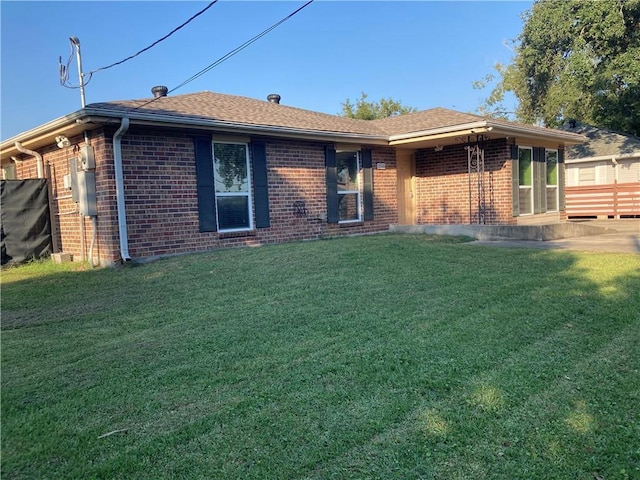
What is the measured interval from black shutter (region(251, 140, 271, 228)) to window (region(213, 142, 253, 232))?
146 millimetres

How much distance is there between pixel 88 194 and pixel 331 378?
22.2 feet

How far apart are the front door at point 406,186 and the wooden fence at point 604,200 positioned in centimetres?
887

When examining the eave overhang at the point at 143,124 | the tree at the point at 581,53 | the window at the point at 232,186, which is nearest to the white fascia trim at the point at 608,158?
the tree at the point at 581,53

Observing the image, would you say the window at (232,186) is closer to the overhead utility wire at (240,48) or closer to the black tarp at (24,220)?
the overhead utility wire at (240,48)

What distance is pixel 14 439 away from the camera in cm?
254

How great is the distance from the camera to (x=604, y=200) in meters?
18.8

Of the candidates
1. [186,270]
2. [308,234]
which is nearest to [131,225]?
[186,270]

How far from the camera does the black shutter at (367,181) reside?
12.0 metres

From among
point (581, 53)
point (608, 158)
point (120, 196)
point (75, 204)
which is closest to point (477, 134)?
point (581, 53)

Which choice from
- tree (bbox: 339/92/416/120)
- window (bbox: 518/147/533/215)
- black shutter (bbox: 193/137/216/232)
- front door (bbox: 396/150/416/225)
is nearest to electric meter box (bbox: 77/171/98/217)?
black shutter (bbox: 193/137/216/232)

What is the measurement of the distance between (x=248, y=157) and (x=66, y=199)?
3818 mm

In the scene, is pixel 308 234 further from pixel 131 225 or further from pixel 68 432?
pixel 68 432

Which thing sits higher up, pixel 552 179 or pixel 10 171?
pixel 10 171

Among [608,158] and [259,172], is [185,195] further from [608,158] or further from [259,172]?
[608,158]
